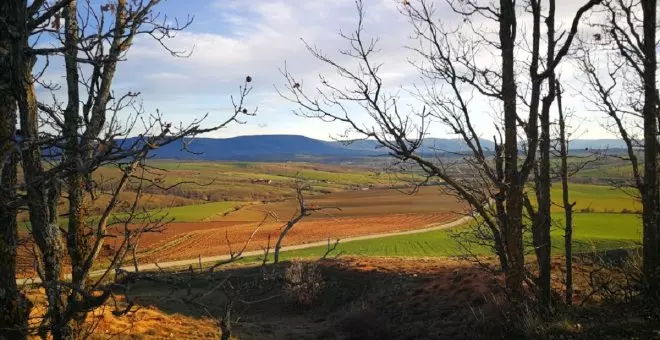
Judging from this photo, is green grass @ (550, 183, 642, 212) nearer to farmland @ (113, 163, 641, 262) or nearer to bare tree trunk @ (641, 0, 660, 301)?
farmland @ (113, 163, 641, 262)

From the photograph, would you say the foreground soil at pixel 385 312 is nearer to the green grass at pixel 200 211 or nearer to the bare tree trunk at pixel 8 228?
the bare tree trunk at pixel 8 228

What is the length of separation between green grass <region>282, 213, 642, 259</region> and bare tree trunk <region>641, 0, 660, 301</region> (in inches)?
949

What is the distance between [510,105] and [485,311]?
9.01 meters

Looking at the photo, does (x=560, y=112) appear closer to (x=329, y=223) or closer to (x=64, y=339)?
(x=64, y=339)

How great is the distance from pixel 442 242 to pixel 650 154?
1318 inches

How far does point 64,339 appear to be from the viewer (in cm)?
480

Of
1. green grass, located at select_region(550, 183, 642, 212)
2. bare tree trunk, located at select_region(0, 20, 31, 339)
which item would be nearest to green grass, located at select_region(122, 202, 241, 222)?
green grass, located at select_region(550, 183, 642, 212)

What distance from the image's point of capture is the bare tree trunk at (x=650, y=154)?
9.05 m

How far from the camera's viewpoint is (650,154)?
909cm

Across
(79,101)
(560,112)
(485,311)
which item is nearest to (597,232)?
(485,311)

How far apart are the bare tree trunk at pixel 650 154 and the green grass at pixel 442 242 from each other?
24.1 metres

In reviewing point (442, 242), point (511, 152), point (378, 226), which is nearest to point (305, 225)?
point (378, 226)

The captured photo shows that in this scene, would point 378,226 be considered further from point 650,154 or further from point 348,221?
point 650,154

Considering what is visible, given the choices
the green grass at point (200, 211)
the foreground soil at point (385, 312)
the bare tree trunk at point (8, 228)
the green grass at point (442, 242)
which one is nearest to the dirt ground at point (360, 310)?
the foreground soil at point (385, 312)
